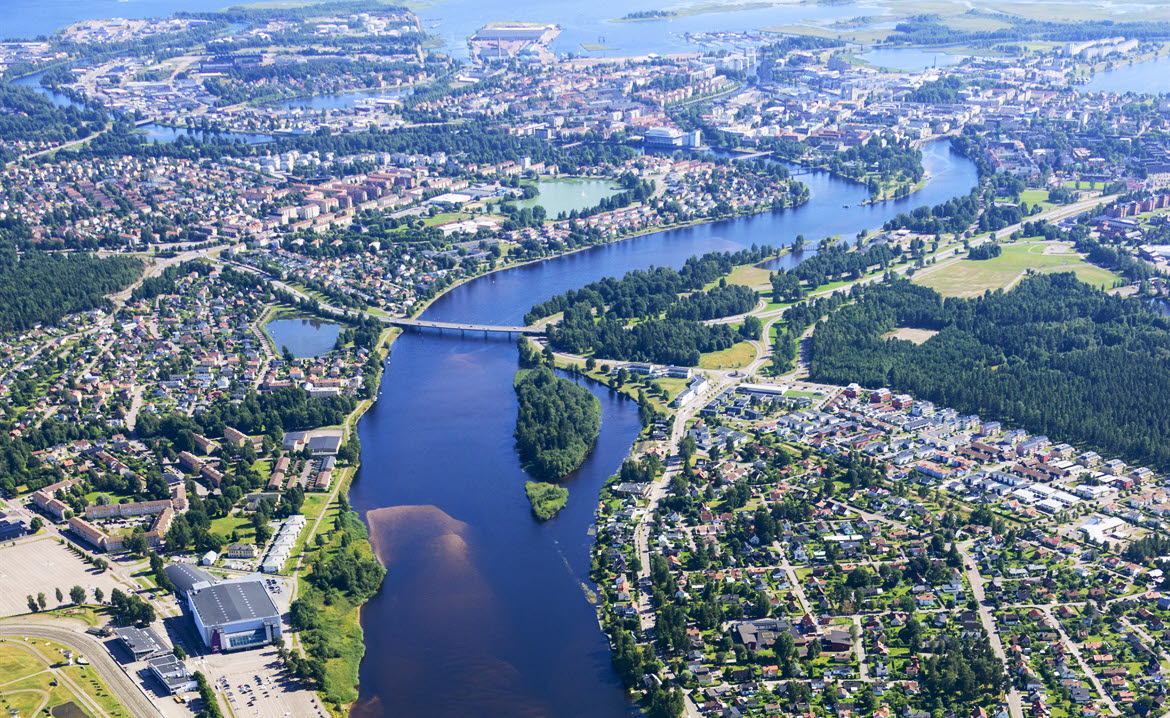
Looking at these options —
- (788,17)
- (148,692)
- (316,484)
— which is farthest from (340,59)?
(148,692)

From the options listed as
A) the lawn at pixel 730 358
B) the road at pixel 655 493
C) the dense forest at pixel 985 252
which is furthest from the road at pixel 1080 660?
the dense forest at pixel 985 252

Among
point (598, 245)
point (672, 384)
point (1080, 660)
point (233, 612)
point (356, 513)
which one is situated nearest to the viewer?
point (1080, 660)

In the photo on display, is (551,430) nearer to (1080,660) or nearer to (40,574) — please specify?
(40,574)

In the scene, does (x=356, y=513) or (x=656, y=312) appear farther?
(x=656, y=312)

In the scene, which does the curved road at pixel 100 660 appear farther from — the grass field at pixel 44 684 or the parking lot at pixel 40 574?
the parking lot at pixel 40 574

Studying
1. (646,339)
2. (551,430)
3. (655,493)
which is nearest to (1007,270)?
(646,339)

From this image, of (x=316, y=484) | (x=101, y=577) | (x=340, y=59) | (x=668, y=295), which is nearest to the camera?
(x=101, y=577)

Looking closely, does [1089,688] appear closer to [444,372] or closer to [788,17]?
[444,372]
